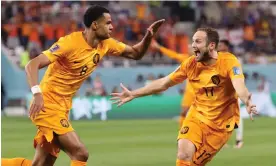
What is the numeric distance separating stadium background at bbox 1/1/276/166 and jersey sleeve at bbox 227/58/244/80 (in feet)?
32.3

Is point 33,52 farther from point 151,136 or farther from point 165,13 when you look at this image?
point 151,136

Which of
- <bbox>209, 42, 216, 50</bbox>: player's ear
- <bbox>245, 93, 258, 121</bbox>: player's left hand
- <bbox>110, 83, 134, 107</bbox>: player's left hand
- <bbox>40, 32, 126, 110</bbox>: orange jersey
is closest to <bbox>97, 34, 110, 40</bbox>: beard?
<bbox>40, 32, 126, 110</bbox>: orange jersey

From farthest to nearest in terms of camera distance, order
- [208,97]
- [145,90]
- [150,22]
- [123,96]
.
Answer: [150,22] → [145,90] → [123,96] → [208,97]

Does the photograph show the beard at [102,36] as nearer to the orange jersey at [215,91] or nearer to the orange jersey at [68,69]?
the orange jersey at [68,69]

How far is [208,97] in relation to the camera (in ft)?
32.8

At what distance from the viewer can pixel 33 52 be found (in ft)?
100

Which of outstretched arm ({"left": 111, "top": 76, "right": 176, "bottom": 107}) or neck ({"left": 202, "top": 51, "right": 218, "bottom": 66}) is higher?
neck ({"left": 202, "top": 51, "right": 218, "bottom": 66})

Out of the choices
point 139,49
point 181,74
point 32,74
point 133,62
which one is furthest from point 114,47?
point 133,62

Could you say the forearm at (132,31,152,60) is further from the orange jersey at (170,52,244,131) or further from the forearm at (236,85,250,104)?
the forearm at (236,85,250,104)

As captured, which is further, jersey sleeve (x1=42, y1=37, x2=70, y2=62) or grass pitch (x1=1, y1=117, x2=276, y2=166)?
grass pitch (x1=1, y1=117, x2=276, y2=166)

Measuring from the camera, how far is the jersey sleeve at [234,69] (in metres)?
9.57

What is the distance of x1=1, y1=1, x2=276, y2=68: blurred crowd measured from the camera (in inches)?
1241

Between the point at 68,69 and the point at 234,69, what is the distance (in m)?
2.00

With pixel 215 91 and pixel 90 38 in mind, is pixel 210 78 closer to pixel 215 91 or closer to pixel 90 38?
pixel 215 91
